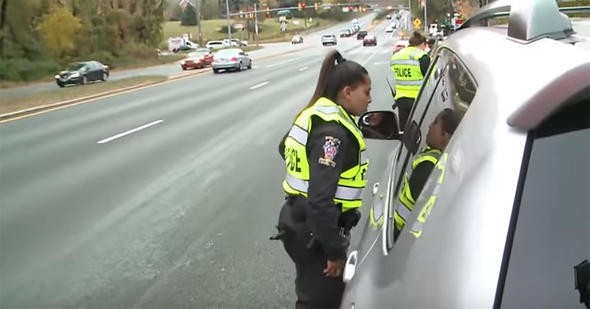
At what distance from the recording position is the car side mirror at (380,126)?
3.20 m

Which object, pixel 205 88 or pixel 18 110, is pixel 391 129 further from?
pixel 205 88

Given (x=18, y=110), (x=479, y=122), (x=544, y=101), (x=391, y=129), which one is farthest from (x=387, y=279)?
(x=18, y=110)

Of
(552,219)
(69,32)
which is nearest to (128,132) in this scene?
(552,219)

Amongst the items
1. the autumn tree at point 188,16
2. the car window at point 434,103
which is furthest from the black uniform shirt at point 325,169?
the autumn tree at point 188,16

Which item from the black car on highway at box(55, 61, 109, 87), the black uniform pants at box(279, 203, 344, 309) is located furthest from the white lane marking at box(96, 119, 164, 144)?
the black car on highway at box(55, 61, 109, 87)

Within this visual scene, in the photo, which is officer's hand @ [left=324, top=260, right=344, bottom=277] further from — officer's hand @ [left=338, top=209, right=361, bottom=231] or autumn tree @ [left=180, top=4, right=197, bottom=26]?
autumn tree @ [left=180, top=4, right=197, bottom=26]

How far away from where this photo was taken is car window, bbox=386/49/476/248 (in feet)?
5.82

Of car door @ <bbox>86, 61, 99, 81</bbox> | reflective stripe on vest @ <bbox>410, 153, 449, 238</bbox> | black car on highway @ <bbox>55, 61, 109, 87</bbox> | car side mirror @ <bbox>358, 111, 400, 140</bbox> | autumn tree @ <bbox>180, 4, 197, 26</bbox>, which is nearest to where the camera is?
reflective stripe on vest @ <bbox>410, 153, 449, 238</bbox>

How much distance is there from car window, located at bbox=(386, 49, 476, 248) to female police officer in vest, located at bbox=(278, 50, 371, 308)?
0.23 metres

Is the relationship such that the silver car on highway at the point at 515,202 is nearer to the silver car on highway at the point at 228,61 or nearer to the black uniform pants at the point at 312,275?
the black uniform pants at the point at 312,275

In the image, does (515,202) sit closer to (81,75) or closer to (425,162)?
(425,162)

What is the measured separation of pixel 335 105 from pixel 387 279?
3.87 ft

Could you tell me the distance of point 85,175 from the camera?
8.42 m

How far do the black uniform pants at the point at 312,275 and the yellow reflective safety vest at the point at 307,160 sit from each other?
188 mm
